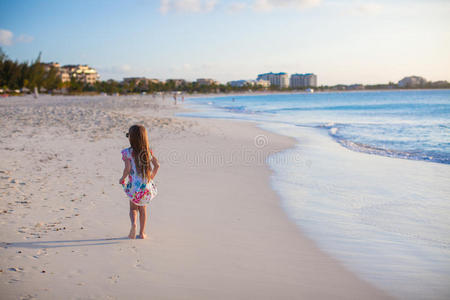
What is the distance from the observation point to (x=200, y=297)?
2.71 metres

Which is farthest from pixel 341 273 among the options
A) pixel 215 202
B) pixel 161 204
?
pixel 161 204

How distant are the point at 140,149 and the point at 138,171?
0.27 m

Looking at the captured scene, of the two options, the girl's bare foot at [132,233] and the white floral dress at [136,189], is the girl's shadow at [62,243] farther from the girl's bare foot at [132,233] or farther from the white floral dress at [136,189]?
the white floral dress at [136,189]

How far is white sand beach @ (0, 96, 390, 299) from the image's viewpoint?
111 inches

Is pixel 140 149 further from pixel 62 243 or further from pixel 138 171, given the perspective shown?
pixel 62 243

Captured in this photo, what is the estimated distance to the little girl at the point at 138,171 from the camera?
11.7 feet

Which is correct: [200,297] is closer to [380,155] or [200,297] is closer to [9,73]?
[380,155]

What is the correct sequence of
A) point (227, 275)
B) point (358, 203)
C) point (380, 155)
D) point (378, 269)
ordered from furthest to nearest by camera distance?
1. point (380, 155)
2. point (358, 203)
3. point (378, 269)
4. point (227, 275)

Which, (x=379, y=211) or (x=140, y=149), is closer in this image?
(x=140, y=149)

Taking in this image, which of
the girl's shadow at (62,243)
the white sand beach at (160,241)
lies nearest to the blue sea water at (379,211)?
the white sand beach at (160,241)

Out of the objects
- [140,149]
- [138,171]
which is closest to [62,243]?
[138,171]

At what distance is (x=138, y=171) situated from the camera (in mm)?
3699

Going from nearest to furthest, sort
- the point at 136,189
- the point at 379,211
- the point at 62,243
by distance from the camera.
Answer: the point at 62,243 → the point at 136,189 → the point at 379,211

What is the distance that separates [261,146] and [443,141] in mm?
7309
